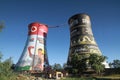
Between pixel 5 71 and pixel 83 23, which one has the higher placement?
pixel 83 23

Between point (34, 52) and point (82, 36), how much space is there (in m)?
16.1

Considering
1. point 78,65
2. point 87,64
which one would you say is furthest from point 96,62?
point 78,65

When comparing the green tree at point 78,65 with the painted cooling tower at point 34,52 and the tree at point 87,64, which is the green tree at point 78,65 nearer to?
the tree at point 87,64

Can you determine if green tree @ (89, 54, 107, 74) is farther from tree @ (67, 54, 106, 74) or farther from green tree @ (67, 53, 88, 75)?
green tree @ (67, 53, 88, 75)

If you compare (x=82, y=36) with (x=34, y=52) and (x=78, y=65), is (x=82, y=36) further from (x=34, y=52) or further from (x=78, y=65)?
(x=34, y=52)

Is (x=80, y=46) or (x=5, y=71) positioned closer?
(x=5, y=71)

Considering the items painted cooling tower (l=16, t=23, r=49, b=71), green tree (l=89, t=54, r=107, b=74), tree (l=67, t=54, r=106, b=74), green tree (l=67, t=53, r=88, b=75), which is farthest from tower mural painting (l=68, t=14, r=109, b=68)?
Answer: green tree (l=89, t=54, r=107, b=74)

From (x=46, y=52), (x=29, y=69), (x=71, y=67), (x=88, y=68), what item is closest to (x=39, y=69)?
(x=29, y=69)

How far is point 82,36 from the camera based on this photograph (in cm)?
6031

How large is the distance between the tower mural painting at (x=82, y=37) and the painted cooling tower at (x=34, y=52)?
9.11m

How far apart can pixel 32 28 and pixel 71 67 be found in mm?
21395

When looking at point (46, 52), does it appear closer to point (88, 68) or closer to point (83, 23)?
point (83, 23)

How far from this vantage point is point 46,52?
65.1 m

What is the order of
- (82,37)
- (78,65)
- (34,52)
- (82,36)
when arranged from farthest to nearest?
(82,36), (82,37), (34,52), (78,65)
